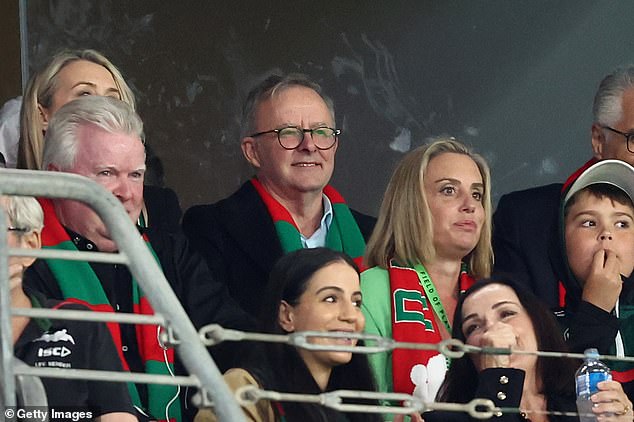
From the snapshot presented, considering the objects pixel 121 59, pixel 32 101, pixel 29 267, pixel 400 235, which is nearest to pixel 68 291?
pixel 29 267

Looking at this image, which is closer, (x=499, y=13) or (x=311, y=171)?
(x=311, y=171)

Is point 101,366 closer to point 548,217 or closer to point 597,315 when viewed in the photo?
point 597,315

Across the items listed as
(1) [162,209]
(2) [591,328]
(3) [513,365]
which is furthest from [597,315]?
(1) [162,209]

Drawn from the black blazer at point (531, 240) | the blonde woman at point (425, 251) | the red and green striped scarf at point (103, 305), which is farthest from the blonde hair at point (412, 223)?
the red and green striped scarf at point (103, 305)

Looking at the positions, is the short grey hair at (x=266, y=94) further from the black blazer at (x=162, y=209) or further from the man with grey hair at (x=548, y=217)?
the man with grey hair at (x=548, y=217)

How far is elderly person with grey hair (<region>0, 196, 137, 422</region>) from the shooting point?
14.2ft

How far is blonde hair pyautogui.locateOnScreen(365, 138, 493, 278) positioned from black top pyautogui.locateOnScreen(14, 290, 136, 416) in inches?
52.1

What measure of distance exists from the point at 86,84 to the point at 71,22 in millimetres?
1426

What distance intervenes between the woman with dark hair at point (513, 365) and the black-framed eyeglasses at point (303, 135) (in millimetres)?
801

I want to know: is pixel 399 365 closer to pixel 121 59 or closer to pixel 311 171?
pixel 311 171

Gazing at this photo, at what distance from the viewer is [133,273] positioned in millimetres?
3322

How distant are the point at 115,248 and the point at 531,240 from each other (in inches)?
59.5

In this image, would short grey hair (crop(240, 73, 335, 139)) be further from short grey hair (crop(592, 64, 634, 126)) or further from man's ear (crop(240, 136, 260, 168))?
short grey hair (crop(592, 64, 634, 126))

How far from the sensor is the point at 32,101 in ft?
17.7
